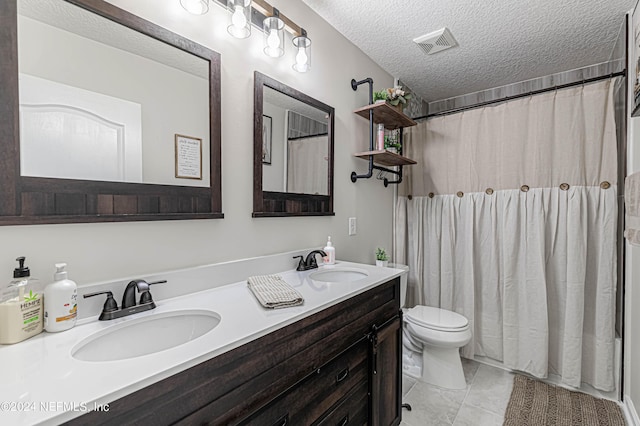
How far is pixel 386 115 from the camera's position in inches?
82.4

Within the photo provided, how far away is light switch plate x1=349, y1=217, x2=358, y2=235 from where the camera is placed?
208 cm

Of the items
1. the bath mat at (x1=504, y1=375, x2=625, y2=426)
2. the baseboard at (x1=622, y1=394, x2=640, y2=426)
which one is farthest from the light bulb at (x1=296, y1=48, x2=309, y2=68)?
the baseboard at (x1=622, y1=394, x2=640, y2=426)

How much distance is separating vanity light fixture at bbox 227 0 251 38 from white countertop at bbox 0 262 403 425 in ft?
3.58

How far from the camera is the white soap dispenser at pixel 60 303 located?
786mm

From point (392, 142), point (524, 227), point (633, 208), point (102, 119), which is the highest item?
point (392, 142)

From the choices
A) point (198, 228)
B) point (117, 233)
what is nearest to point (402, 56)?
point (198, 228)

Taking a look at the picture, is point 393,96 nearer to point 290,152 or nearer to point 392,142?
point 392,142

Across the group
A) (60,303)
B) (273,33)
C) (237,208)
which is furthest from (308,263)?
(273,33)

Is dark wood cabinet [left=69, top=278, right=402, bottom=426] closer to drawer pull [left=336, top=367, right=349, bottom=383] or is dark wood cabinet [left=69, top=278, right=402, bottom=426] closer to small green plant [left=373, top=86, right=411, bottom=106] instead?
drawer pull [left=336, top=367, right=349, bottom=383]

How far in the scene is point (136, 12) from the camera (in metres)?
1.03

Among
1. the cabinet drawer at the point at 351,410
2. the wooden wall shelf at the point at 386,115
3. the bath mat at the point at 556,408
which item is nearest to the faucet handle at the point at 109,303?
the cabinet drawer at the point at 351,410

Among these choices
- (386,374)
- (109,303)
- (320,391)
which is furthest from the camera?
(386,374)

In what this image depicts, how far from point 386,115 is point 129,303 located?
6.04ft

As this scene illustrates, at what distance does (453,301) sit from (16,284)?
2565 millimetres
